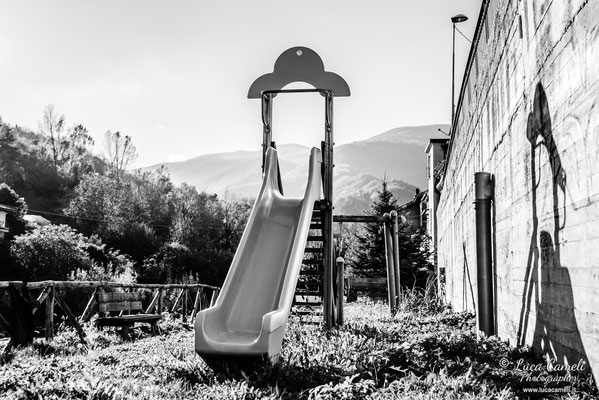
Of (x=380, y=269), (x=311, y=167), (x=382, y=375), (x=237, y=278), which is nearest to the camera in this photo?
(x=382, y=375)

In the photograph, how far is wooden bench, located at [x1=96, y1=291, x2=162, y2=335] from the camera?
948cm

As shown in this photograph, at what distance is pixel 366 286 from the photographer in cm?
2064

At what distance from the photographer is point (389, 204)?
2673 cm

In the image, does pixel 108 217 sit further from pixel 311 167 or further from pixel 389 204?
pixel 311 167

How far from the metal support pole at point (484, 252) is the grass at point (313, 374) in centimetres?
29

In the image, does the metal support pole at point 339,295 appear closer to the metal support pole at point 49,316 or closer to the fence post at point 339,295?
the fence post at point 339,295

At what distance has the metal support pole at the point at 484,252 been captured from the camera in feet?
20.2

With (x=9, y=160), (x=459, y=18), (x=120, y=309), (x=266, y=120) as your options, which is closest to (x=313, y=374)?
(x=266, y=120)

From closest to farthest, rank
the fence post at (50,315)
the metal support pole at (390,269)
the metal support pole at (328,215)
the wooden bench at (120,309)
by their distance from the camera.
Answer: the fence post at (50,315)
the metal support pole at (328,215)
the wooden bench at (120,309)
the metal support pole at (390,269)

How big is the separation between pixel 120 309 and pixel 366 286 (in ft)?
37.7

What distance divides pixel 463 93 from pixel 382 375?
6.04 m

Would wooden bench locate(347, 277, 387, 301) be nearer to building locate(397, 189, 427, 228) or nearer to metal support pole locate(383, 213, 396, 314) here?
metal support pole locate(383, 213, 396, 314)

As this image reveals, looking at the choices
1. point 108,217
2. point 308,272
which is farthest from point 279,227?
point 108,217

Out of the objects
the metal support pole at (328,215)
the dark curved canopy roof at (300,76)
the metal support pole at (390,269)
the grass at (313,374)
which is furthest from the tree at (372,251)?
the grass at (313,374)
